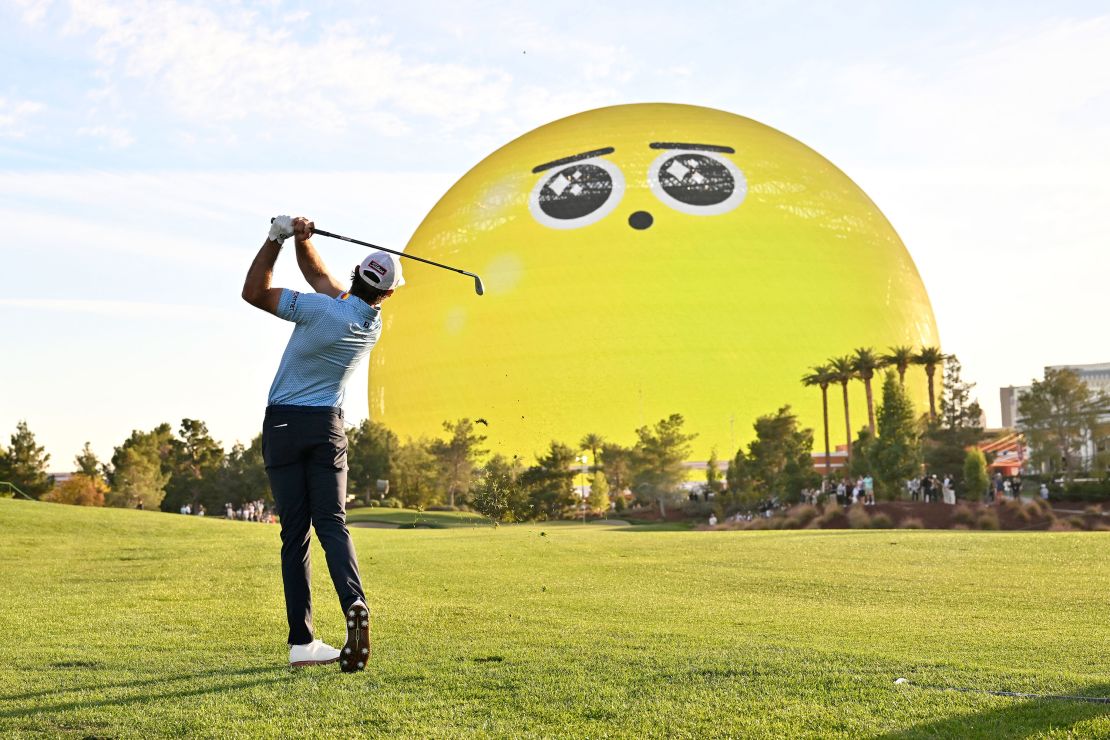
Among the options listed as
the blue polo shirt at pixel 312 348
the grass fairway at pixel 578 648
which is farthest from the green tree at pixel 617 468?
the blue polo shirt at pixel 312 348

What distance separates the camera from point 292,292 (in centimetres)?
609

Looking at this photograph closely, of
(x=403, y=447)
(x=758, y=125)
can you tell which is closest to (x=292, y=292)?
(x=403, y=447)

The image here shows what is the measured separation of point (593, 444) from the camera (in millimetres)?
54219

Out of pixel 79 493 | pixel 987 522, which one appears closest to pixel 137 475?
pixel 79 493

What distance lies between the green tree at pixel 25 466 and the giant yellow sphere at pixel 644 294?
19.3 meters

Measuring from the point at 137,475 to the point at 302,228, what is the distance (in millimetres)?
54285

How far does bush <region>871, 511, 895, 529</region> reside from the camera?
29.5 meters

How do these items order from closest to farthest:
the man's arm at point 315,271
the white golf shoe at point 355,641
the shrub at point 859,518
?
1. the white golf shoe at point 355,641
2. the man's arm at point 315,271
3. the shrub at point 859,518

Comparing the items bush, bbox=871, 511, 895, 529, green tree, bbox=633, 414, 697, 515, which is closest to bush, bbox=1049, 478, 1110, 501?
bush, bbox=871, 511, 895, 529

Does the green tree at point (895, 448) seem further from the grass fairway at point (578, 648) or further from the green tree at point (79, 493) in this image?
the green tree at point (79, 493)

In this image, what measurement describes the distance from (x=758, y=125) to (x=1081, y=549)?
2208 inches

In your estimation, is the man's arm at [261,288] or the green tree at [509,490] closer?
the man's arm at [261,288]

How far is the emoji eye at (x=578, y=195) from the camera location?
5969 cm

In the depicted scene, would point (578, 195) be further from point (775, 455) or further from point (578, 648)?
point (578, 648)
